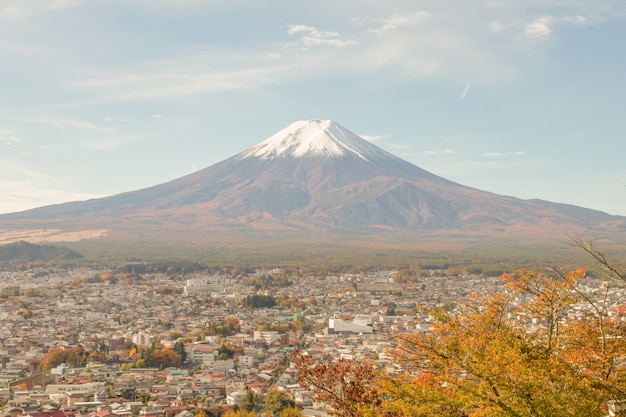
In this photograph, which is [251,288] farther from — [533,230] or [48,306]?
[533,230]

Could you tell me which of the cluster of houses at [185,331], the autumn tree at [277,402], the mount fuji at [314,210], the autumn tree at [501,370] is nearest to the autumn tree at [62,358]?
the cluster of houses at [185,331]

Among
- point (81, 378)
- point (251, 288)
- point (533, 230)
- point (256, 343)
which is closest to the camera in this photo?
point (81, 378)

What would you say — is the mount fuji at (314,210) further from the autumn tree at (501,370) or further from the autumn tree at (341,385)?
the autumn tree at (341,385)

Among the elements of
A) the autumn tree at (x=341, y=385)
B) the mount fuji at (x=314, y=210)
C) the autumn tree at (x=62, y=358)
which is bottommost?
the autumn tree at (x=62, y=358)

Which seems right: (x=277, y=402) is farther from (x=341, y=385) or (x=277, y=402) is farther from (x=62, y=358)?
(x=341, y=385)

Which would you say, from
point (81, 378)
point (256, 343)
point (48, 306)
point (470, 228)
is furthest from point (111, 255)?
point (470, 228)

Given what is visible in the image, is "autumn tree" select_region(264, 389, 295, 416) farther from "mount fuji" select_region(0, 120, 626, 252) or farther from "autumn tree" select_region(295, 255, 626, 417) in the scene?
"mount fuji" select_region(0, 120, 626, 252)

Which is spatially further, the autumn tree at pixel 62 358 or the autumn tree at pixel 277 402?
the autumn tree at pixel 62 358

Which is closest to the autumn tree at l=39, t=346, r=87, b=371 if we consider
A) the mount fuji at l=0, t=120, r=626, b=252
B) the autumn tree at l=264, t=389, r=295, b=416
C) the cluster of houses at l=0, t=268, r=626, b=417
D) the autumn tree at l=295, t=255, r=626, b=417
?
the cluster of houses at l=0, t=268, r=626, b=417
